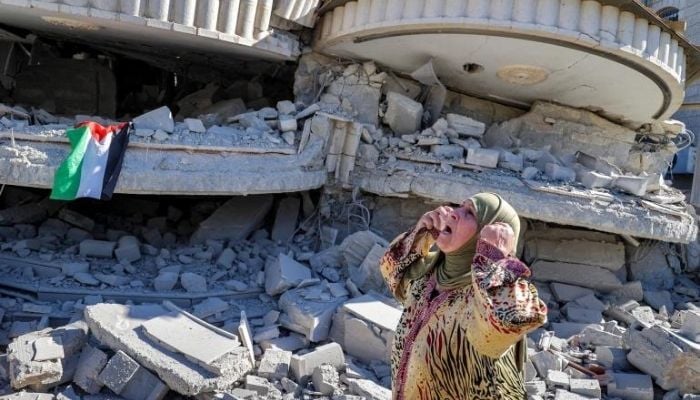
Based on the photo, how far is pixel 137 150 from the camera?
620 centimetres

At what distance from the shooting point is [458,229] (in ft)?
7.57

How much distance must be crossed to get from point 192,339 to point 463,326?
3.32 metres

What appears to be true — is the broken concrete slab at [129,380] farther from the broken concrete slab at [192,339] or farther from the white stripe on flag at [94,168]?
the white stripe on flag at [94,168]

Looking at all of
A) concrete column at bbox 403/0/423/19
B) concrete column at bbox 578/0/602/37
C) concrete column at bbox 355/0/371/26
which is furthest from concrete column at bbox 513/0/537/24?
concrete column at bbox 355/0/371/26

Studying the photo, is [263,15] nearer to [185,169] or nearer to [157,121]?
[157,121]

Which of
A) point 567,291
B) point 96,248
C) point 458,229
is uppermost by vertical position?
point 458,229

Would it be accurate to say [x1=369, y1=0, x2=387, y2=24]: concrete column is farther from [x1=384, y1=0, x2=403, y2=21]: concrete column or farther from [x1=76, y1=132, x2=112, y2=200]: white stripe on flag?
[x1=76, y1=132, x2=112, y2=200]: white stripe on flag

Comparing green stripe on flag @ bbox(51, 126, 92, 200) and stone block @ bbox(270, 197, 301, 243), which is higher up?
green stripe on flag @ bbox(51, 126, 92, 200)

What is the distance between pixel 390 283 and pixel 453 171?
4.77 metres

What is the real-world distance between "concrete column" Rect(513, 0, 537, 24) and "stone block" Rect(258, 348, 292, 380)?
173 inches

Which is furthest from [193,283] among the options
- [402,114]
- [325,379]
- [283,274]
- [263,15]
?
[402,114]

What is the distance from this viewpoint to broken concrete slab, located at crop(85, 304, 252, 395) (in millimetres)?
4516

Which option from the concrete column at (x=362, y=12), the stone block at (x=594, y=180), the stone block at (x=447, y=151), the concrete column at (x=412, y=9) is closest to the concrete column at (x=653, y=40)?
the stone block at (x=594, y=180)

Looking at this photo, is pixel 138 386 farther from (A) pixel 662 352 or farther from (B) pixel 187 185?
(A) pixel 662 352
